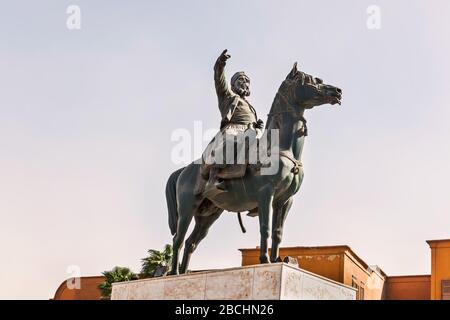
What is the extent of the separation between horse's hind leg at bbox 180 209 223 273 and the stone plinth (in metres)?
0.97

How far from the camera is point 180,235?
12891mm

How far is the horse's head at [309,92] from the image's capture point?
38.4ft

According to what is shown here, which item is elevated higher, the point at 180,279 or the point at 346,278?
the point at 346,278

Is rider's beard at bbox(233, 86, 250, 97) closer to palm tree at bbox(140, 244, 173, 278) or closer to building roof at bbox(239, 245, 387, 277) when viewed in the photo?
palm tree at bbox(140, 244, 173, 278)

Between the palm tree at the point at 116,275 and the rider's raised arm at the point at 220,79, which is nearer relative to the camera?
the rider's raised arm at the point at 220,79

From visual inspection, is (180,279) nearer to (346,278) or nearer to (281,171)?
(281,171)

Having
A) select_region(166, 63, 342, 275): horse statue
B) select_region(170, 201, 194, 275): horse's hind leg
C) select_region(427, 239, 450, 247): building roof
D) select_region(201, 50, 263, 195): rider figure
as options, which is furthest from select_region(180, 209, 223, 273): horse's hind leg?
select_region(427, 239, 450, 247): building roof

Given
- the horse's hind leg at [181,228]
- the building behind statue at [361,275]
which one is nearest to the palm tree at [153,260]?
the building behind statue at [361,275]

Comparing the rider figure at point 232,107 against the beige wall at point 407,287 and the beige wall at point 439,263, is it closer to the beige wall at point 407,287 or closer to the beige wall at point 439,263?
the beige wall at point 439,263

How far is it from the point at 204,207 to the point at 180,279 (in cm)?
149

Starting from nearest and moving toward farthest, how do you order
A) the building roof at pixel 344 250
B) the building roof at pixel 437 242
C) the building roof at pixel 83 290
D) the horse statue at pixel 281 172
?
the horse statue at pixel 281 172, the building roof at pixel 344 250, the building roof at pixel 437 242, the building roof at pixel 83 290

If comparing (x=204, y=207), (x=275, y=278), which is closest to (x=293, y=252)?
(x=204, y=207)

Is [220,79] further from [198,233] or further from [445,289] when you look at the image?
[445,289]

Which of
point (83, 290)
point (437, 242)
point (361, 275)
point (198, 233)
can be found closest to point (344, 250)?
point (361, 275)
